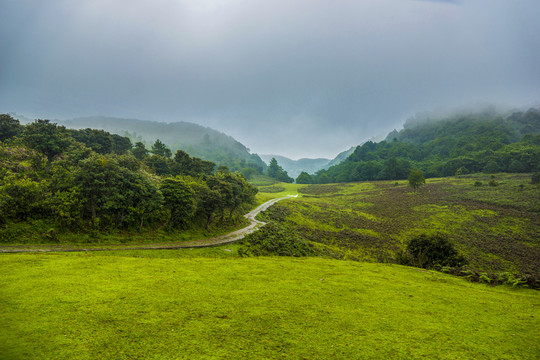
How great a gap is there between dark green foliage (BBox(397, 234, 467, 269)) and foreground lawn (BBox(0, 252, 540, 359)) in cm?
1160

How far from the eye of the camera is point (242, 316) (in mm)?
9531

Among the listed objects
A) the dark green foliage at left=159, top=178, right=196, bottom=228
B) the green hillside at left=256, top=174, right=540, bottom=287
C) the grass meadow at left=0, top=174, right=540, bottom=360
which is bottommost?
the green hillside at left=256, top=174, right=540, bottom=287

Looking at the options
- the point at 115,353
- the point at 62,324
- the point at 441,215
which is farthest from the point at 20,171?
the point at 441,215

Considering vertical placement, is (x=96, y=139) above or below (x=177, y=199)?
above

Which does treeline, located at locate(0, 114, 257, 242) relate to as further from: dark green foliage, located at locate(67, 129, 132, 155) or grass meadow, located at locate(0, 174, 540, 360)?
dark green foliage, located at locate(67, 129, 132, 155)

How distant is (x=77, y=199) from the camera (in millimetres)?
27875

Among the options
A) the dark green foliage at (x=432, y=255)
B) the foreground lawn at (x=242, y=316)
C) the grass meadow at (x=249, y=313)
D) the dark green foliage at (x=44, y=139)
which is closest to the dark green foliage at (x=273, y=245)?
the grass meadow at (x=249, y=313)

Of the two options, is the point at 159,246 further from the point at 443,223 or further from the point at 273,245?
the point at 443,223

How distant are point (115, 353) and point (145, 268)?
10.9 meters

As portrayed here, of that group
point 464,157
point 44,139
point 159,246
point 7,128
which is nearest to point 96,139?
point 7,128

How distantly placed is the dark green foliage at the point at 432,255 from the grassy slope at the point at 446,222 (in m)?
5.85

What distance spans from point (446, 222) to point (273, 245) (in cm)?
4931

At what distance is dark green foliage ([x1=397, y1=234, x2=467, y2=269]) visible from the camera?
26.8 m

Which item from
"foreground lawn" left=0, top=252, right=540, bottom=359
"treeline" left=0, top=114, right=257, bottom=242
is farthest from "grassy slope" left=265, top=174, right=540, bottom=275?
"foreground lawn" left=0, top=252, right=540, bottom=359
